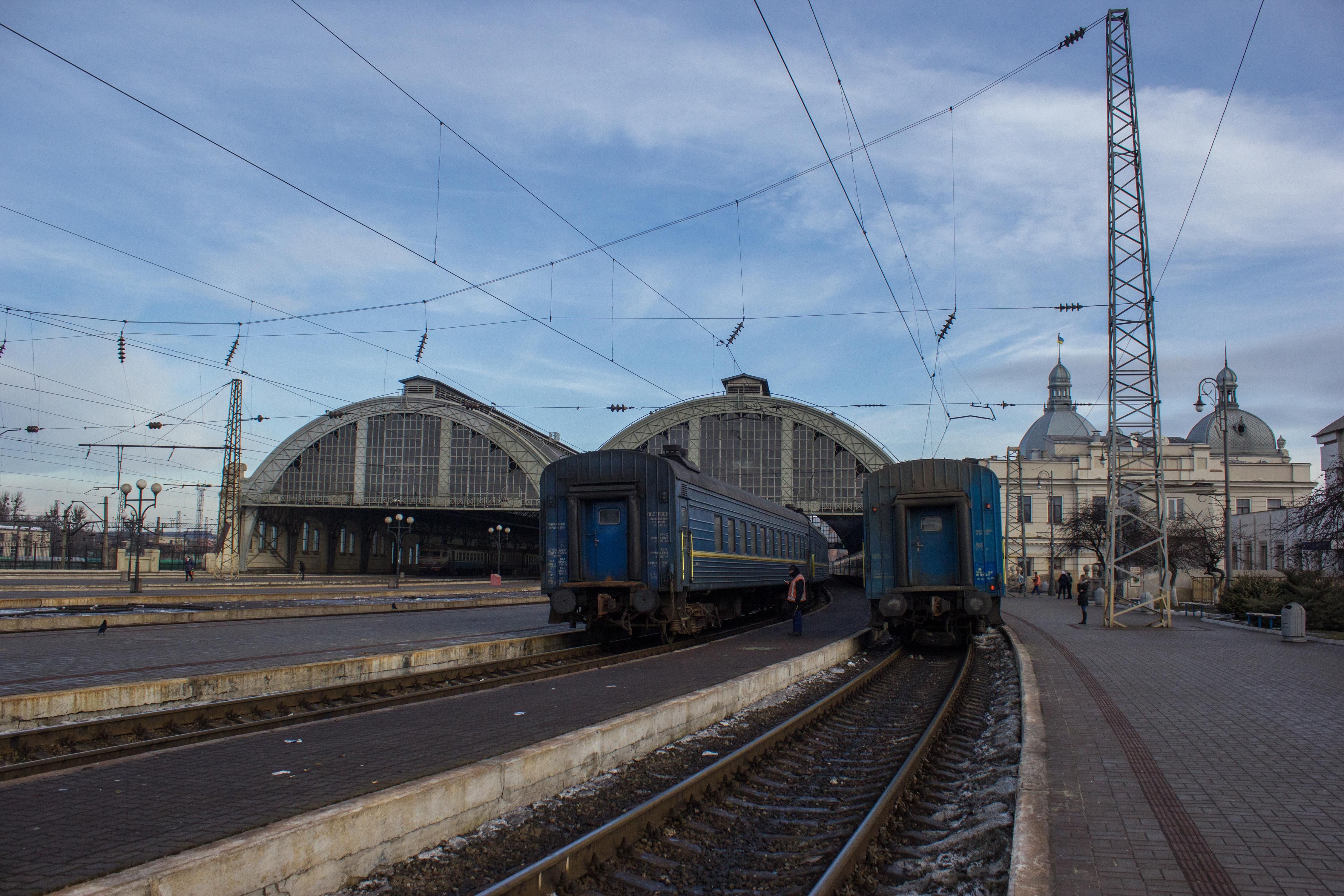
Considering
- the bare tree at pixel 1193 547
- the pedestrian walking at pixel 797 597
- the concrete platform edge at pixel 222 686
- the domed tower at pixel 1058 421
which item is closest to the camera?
the concrete platform edge at pixel 222 686

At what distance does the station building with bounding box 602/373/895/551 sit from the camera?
191 ft

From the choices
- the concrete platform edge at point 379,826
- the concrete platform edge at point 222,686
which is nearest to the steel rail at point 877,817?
the concrete platform edge at point 379,826

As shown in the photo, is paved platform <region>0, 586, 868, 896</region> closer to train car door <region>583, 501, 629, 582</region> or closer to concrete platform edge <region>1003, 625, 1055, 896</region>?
concrete platform edge <region>1003, 625, 1055, 896</region>

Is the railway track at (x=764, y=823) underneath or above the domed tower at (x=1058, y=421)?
underneath

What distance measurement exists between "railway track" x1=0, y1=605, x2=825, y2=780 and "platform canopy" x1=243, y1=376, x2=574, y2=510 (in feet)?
158

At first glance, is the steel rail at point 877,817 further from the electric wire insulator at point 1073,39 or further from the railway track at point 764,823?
the electric wire insulator at point 1073,39

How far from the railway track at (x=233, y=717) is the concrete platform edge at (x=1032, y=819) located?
6.62m

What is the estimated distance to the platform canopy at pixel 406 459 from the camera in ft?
201

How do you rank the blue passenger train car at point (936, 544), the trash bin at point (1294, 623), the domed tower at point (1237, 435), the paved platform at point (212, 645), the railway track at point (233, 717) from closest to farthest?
the railway track at point (233, 717)
the paved platform at point (212, 645)
the blue passenger train car at point (936, 544)
the trash bin at point (1294, 623)
the domed tower at point (1237, 435)

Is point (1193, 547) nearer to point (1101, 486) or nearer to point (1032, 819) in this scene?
point (1101, 486)

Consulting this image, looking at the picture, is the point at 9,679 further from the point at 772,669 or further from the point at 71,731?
the point at 772,669

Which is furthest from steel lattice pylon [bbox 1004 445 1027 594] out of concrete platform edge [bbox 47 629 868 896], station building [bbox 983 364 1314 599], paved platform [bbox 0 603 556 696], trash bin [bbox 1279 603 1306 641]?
concrete platform edge [bbox 47 629 868 896]

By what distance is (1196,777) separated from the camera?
6.56m

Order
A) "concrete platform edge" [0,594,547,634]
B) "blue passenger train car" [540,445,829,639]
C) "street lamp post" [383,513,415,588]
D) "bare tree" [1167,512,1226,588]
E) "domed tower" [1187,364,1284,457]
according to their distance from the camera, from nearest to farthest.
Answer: "blue passenger train car" [540,445,829,639] → "concrete platform edge" [0,594,547,634] → "bare tree" [1167,512,1226,588] → "street lamp post" [383,513,415,588] → "domed tower" [1187,364,1284,457]
